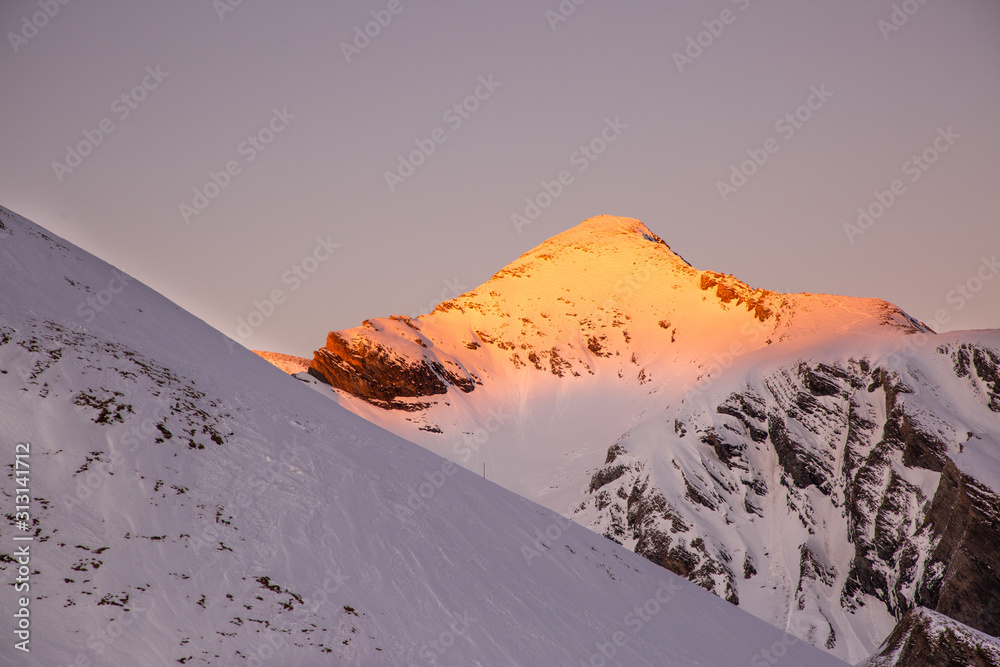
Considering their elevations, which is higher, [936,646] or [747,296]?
[747,296]

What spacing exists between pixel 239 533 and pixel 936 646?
16526 millimetres

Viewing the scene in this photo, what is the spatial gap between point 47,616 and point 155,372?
33.5 ft

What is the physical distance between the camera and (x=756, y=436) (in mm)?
134500

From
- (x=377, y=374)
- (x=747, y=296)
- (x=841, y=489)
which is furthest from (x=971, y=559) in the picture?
(x=377, y=374)

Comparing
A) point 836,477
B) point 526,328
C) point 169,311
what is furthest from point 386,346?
point 169,311

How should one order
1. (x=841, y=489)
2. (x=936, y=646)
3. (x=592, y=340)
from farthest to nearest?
1. (x=592, y=340)
2. (x=841, y=489)
3. (x=936, y=646)

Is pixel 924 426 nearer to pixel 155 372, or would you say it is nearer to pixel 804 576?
pixel 804 576

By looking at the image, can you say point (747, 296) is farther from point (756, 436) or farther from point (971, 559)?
point (971, 559)

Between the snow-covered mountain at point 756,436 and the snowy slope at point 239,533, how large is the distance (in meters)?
71.3

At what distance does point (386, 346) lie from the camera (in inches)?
6949
